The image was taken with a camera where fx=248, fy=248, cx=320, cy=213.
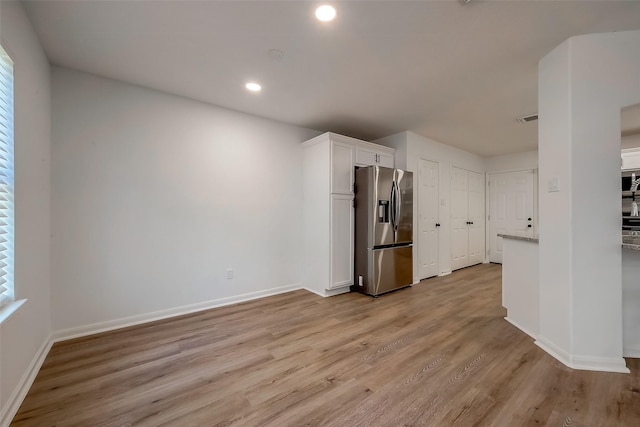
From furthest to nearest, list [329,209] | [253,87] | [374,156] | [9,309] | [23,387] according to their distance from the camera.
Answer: [374,156], [329,209], [253,87], [23,387], [9,309]

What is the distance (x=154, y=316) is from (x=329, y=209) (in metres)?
2.41

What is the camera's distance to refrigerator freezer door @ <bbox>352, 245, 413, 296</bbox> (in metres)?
3.51

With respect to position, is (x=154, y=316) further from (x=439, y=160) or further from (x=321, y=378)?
(x=439, y=160)

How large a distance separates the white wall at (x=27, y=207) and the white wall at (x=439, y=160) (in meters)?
4.22

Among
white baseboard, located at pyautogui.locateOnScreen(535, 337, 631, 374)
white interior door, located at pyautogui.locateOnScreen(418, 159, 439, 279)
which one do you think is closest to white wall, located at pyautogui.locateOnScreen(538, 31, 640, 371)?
white baseboard, located at pyautogui.locateOnScreen(535, 337, 631, 374)

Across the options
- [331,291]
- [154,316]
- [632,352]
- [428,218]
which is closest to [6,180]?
[154,316]

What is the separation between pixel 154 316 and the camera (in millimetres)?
2723

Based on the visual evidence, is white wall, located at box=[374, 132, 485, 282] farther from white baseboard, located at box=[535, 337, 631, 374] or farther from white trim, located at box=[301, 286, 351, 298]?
white baseboard, located at box=[535, 337, 631, 374]

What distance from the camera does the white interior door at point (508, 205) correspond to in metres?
5.41

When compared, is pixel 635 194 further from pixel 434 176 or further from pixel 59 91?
pixel 59 91

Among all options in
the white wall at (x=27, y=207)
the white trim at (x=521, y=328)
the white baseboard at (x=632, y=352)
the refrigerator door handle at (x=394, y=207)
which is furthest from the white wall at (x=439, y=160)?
the white wall at (x=27, y=207)

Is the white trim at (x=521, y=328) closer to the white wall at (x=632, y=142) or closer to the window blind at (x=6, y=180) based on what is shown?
the white wall at (x=632, y=142)

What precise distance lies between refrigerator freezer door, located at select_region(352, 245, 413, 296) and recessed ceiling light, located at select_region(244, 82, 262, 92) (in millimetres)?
2483

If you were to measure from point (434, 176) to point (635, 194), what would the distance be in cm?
247
